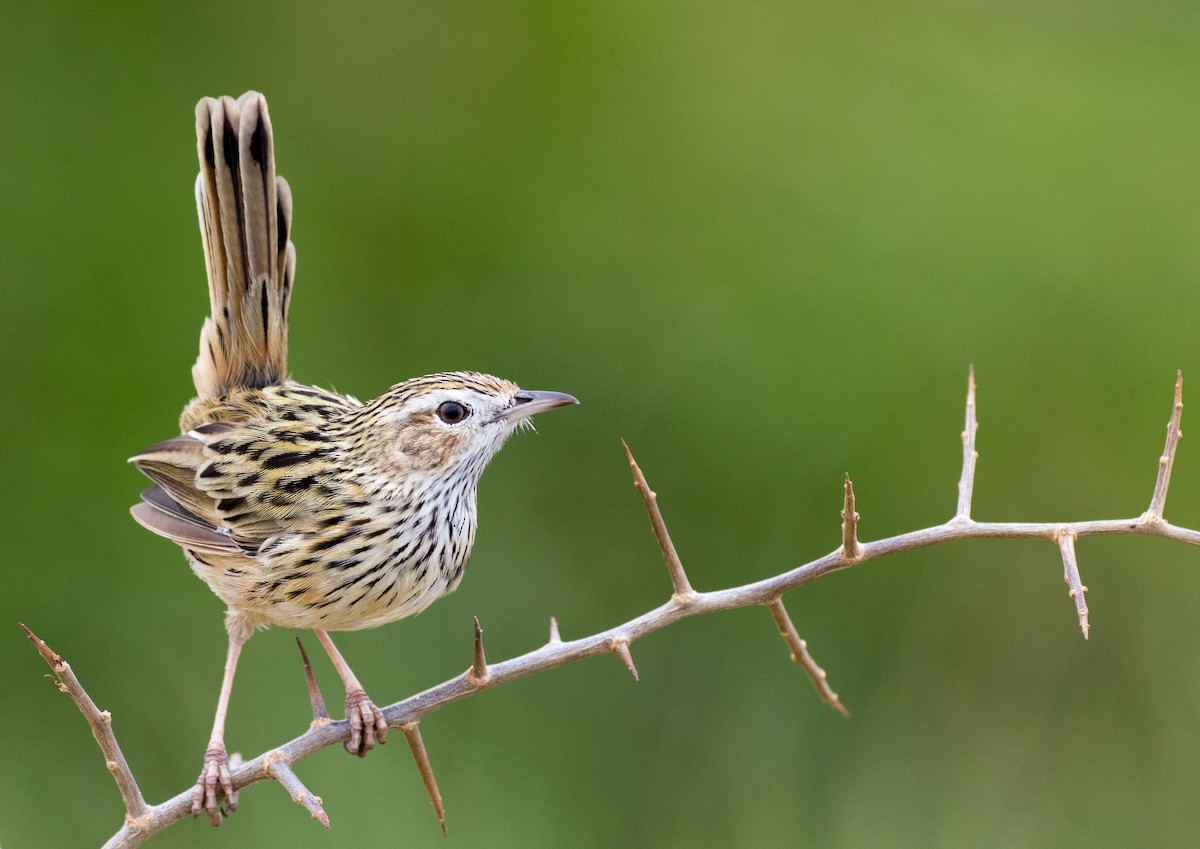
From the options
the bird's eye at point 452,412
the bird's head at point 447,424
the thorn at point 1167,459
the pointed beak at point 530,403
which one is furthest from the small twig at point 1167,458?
the bird's eye at point 452,412

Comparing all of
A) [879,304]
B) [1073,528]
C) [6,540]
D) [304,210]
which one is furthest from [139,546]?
[1073,528]

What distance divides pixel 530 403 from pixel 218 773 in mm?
1535

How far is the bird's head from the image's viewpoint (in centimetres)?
387

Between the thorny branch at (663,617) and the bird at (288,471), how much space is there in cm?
38

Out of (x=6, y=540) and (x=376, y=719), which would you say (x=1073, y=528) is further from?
(x=6, y=540)

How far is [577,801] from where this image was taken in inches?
241

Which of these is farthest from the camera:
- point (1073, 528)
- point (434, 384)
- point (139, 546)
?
point (139, 546)

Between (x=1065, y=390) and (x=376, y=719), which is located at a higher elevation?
(x=1065, y=390)

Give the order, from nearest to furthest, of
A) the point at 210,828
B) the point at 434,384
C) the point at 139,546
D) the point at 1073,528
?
the point at 1073,528 → the point at 434,384 → the point at 210,828 → the point at 139,546

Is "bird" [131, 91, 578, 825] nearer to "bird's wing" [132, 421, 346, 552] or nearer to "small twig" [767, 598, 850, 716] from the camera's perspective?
"bird's wing" [132, 421, 346, 552]

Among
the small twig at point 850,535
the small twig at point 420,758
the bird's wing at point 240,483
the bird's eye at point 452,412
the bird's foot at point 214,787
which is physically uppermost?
the bird's eye at point 452,412

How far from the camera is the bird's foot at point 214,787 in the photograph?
3.74m

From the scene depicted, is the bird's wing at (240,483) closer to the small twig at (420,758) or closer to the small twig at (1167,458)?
the small twig at (420,758)

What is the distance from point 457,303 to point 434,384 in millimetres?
2474
